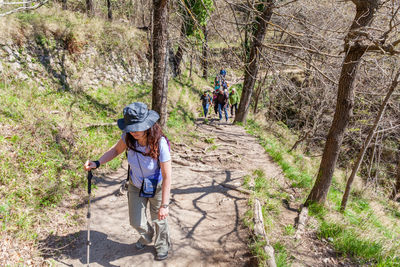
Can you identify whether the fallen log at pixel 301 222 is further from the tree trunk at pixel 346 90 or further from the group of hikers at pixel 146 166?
the group of hikers at pixel 146 166

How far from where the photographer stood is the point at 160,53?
6.46 meters

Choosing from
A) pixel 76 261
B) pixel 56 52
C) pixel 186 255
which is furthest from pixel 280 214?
pixel 56 52

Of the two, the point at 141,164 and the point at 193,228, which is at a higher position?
the point at 141,164

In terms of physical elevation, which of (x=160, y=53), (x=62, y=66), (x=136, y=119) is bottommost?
(x=136, y=119)

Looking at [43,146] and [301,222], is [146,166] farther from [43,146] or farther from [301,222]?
[301,222]

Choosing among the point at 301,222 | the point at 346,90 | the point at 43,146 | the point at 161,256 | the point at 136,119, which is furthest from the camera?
the point at 43,146

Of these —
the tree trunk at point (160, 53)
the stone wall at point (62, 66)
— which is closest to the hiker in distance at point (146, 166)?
the tree trunk at point (160, 53)

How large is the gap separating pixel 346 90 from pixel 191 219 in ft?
12.5

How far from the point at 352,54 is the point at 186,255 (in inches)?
177

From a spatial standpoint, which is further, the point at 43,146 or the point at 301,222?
the point at 43,146

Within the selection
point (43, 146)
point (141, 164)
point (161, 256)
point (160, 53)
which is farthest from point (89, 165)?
point (160, 53)

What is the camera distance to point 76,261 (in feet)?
10.4

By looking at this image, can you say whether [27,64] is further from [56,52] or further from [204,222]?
[204,222]

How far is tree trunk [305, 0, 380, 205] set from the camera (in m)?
3.98
